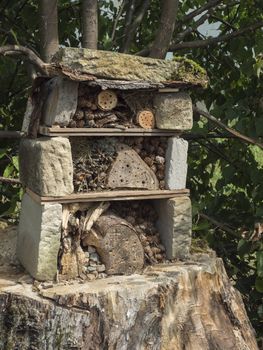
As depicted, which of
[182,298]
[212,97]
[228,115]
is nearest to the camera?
[182,298]

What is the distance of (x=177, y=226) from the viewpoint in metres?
3.59

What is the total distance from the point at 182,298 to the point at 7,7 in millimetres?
3018

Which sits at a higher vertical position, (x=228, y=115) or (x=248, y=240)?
(x=228, y=115)

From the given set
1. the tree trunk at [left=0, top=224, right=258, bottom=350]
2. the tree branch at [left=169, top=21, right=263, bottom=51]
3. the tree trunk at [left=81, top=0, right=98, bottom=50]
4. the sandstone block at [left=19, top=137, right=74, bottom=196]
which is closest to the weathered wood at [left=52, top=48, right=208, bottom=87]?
the sandstone block at [left=19, top=137, right=74, bottom=196]

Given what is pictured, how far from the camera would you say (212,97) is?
17.4ft

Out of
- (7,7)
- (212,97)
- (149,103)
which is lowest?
(149,103)

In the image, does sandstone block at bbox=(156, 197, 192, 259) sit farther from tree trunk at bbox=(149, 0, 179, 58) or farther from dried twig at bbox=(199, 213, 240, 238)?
tree trunk at bbox=(149, 0, 179, 58)

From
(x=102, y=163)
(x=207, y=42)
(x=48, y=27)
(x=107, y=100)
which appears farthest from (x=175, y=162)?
(x=207, y=42)

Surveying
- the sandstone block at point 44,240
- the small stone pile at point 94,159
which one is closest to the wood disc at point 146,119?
the small stone pile at point 94,159

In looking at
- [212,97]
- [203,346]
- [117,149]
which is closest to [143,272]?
[203,346]

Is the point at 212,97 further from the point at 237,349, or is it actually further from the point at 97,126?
the point at 237,349

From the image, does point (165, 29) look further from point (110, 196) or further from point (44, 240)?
point (44, 240)

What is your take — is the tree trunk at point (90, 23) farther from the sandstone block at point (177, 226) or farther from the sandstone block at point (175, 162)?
the sandstone block at point (177, 226)

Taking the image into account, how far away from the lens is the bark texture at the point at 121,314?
9.82 ft
